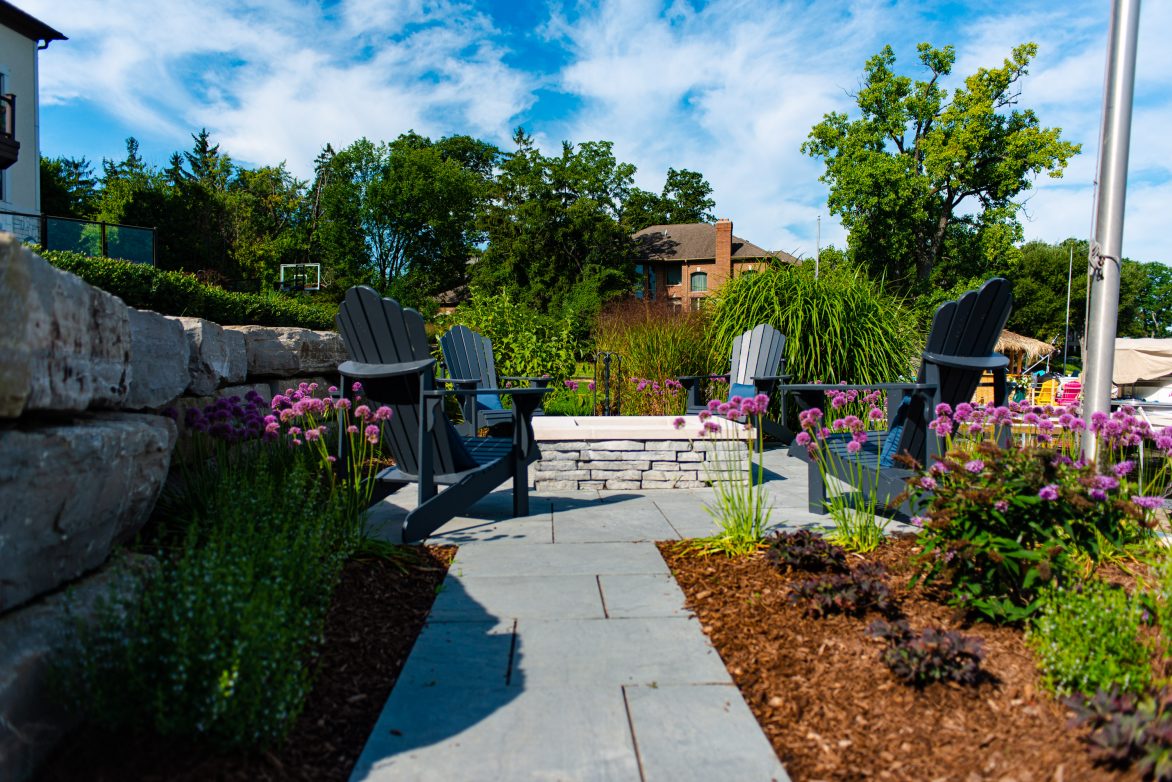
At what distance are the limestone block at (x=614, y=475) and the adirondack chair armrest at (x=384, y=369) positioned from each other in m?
1.69

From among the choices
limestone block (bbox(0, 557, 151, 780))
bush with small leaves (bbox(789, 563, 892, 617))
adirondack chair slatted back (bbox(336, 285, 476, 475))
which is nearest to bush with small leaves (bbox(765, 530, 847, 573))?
bush with small leaves (bbox(789, 563, 892, 617))

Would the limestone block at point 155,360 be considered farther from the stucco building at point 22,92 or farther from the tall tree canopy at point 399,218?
the tall tree canopy at point 399,218

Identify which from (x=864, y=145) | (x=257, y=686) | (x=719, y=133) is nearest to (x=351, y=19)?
(x=719, y=133)

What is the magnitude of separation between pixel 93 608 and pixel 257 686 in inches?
21.8

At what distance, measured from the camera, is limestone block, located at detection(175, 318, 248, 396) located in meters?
4.01

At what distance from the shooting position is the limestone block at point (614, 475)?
15.9 feet

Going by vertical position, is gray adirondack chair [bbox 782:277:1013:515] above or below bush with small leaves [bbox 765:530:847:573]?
above

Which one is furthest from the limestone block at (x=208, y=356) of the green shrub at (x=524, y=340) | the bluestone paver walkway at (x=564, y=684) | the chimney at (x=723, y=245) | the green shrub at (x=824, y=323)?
the chimney at (x=723, y=245)

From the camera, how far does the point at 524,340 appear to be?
8781 millimetres

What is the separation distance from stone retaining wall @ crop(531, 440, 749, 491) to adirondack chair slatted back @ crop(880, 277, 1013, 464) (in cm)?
129

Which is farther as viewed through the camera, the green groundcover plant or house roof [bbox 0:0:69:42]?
house roof [bbox 0:0:69:42]

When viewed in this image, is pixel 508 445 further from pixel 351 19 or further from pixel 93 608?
pixel 351 19

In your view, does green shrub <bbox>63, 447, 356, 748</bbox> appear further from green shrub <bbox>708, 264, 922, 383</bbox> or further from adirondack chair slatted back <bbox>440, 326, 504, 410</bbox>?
green shrub <bbox>708, 264, 922, 383</bbox>

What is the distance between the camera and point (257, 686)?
5.04ft
